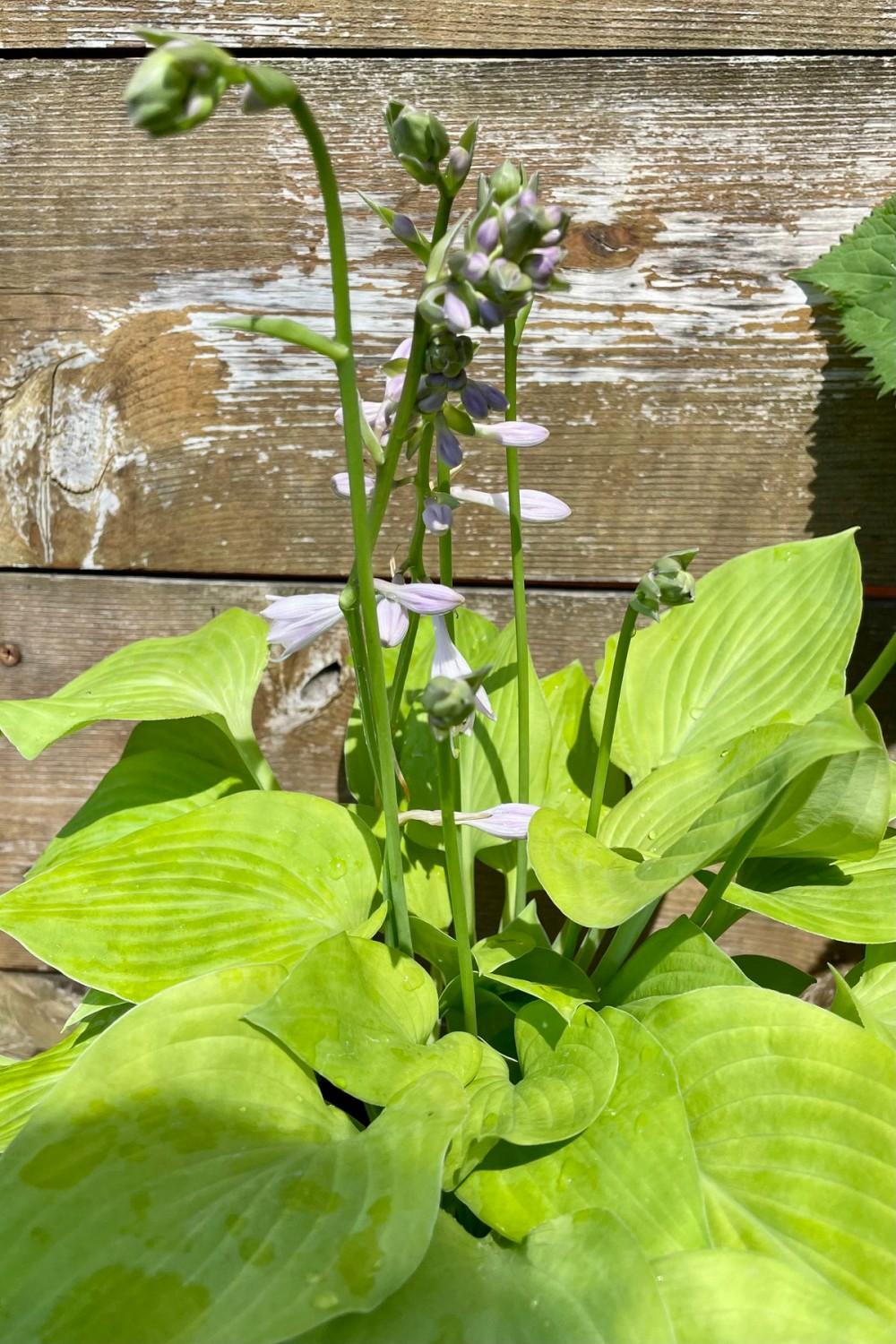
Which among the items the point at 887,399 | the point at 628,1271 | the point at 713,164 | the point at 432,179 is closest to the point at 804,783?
the point at 628,1271

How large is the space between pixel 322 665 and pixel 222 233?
18.9 inches

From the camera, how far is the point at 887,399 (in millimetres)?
903

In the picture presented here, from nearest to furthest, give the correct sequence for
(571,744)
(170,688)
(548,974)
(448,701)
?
(448,701)
(548,974)
(170,688)
(571,744)

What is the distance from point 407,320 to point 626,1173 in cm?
80

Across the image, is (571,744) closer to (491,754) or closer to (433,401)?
(491,754)

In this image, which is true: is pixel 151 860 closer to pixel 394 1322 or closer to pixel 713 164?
pixel 394 1322

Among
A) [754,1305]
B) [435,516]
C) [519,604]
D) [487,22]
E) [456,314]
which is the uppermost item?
[487,22]

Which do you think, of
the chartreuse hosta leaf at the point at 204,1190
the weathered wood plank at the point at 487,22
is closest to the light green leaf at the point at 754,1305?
the chartreuse hosta leaf at the point at 204,1190

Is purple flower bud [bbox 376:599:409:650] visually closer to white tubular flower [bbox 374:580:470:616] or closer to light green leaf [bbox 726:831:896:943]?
white tubular flower [bbox 374:580:470:616]

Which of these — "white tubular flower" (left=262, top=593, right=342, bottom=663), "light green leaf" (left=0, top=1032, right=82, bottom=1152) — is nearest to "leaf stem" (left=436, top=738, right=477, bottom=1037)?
"white tubular flower" (left=262, top=593, right=342, bottom=663)

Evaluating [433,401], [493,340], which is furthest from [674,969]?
[493,340]

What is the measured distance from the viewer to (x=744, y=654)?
30.8 inches

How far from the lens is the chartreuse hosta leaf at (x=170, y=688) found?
0.71 m

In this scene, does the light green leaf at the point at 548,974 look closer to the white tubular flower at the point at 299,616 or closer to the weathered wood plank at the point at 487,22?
the white tubular flower at the point at 299,616
